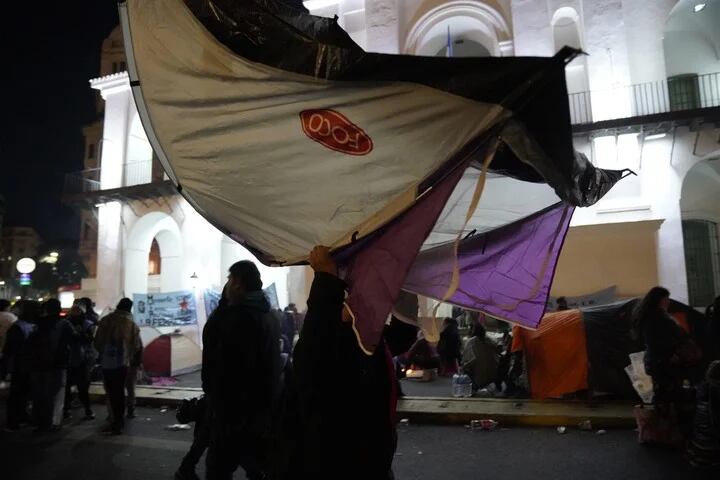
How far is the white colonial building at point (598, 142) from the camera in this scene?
Result: 1266 centimetres

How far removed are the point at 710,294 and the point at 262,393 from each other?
16309mm

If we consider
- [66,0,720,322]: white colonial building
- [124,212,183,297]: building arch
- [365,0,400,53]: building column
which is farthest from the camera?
[124,212,183,297]: building arch

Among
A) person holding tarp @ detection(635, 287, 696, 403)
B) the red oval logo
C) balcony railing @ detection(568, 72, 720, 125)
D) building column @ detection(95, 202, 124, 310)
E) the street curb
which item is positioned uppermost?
balcony railing @ detection(568, 72, 720, 125)

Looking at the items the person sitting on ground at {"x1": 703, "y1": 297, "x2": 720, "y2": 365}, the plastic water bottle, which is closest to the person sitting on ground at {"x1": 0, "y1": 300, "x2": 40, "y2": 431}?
the plastic water bottle

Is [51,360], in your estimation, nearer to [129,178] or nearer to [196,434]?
[196,434]

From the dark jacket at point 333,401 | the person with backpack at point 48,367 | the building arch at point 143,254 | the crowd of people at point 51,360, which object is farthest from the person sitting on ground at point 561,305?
the building arch at point 143,254

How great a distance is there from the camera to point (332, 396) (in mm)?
2160

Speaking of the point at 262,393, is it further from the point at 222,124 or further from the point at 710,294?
the point at 710,294

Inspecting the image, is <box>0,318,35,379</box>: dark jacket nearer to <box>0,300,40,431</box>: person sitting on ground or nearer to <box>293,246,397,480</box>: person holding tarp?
<box>0,300,40,431</box>: person sitting on ground

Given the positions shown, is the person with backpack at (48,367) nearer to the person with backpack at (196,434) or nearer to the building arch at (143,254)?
the person with backpack at (196,434)

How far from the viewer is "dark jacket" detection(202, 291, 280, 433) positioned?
3.81m

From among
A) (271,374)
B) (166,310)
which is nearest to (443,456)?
(271,374)

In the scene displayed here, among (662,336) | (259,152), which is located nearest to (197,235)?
(662,336)

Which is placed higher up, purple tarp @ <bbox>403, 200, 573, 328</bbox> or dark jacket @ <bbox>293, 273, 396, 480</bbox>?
purple tarp @ <bbox>403, 200, 573, 328</bbox>
